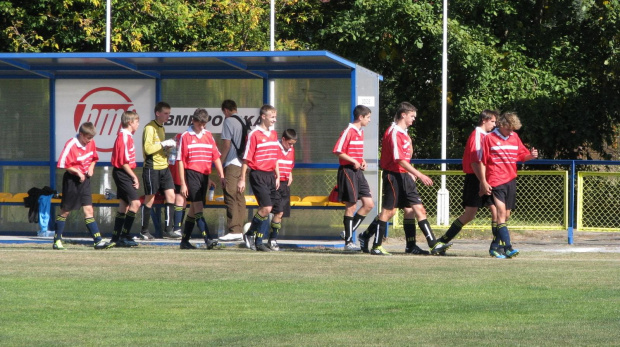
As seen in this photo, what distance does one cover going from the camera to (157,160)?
15.6 meters

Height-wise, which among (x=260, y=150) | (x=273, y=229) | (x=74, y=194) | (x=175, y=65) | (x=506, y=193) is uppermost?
(x=175, y=65)

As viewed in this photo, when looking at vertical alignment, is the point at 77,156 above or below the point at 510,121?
below

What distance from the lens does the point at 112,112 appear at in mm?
17141

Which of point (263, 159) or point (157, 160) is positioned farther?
point (157, 160)

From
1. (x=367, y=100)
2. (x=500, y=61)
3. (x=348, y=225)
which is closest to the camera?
(x=348, y=225)

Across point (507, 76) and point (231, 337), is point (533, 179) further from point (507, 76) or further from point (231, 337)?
point (231, 337)

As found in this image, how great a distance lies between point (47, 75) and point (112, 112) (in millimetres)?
1222

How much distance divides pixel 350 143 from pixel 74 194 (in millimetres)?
3626

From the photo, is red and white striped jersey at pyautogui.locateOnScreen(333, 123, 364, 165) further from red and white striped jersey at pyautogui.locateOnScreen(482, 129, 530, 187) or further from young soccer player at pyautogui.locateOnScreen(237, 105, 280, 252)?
red and white striped jersey at pyautogui.locateOnScreen(482, 129, 530, 187)

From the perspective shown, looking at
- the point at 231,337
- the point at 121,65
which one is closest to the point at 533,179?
the point at 121,65

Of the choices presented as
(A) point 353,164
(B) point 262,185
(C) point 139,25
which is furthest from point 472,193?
(C) point 139,25

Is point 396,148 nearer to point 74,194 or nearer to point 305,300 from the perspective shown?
point 74,194

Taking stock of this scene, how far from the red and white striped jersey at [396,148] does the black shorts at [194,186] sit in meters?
2.47

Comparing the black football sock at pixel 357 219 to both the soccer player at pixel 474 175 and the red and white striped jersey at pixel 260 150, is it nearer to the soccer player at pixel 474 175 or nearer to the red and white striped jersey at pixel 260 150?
the soccer player at pixel 474 175
